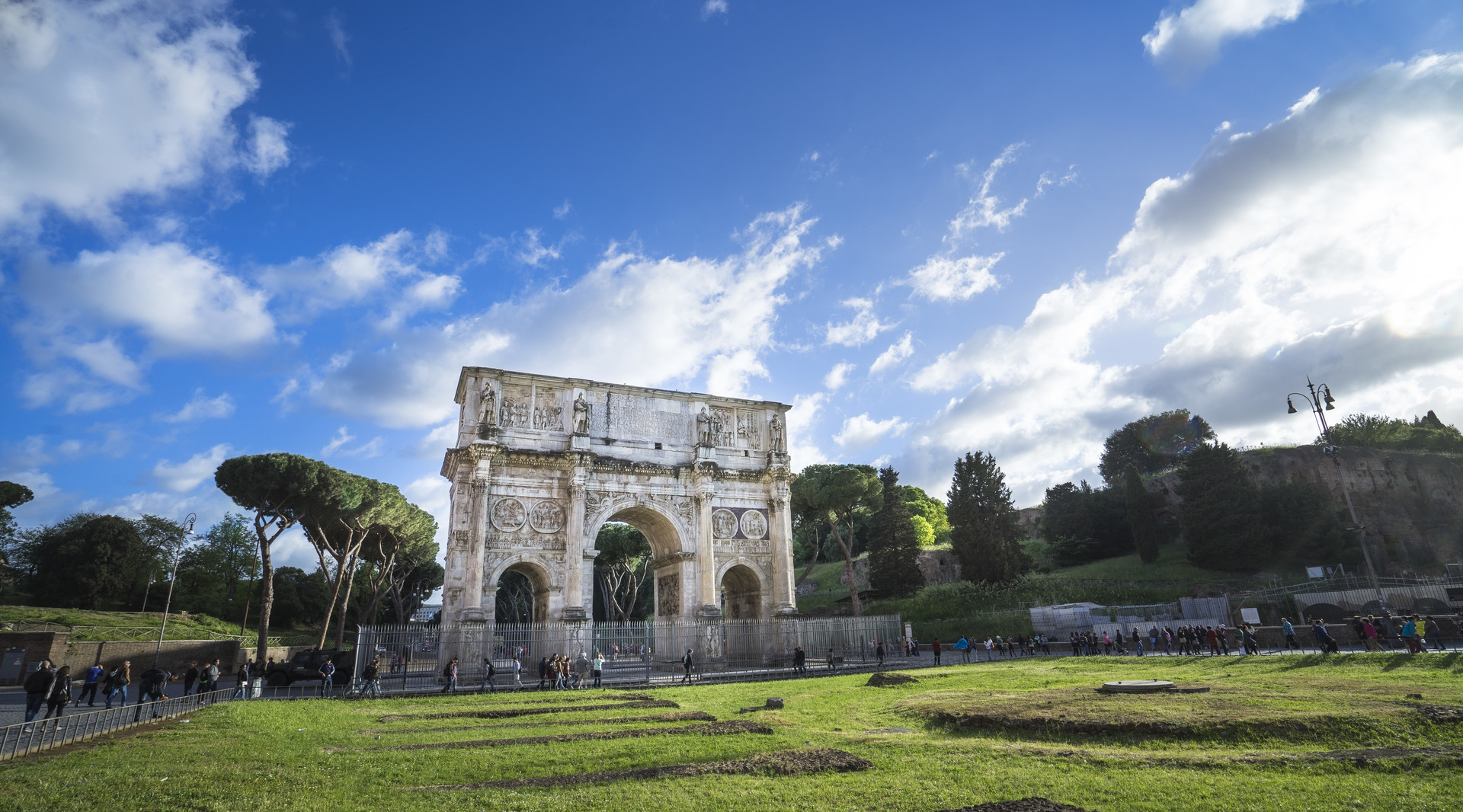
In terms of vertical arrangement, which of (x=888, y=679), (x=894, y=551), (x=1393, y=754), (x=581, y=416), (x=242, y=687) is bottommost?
(x=888, y=679)

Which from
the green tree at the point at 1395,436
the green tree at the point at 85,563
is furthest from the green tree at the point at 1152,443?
the green tree at the point at 85,563

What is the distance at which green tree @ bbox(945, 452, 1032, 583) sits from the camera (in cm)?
4559

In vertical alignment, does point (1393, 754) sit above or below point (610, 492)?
below

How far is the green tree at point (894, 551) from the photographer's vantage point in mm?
49844

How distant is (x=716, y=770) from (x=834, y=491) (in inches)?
1610

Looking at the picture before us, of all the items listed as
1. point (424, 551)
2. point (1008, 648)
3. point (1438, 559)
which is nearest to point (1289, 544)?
point (1438, 559)

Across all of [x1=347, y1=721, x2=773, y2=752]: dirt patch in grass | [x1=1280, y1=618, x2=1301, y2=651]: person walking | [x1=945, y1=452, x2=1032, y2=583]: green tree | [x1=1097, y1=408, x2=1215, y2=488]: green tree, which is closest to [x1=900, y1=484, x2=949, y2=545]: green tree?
[x1=1097, y1=408, x2=1215, y2=488]: green tree

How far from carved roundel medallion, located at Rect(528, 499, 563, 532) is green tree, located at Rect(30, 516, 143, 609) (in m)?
35.3

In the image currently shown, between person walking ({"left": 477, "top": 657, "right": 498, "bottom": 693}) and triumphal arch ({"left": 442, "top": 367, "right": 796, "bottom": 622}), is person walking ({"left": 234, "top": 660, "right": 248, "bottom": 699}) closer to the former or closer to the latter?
person walking ({"left": 477, "top": 657, "right": 498, "bottom": 693})

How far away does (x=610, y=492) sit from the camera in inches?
1173

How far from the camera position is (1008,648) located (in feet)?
103

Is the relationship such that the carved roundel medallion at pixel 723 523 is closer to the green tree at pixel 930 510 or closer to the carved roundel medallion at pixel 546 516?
the carved roundel medallion at pixel 546 516

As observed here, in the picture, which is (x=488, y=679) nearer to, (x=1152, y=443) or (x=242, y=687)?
(x=242, y=687)

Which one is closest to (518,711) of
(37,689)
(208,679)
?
(37,689)
